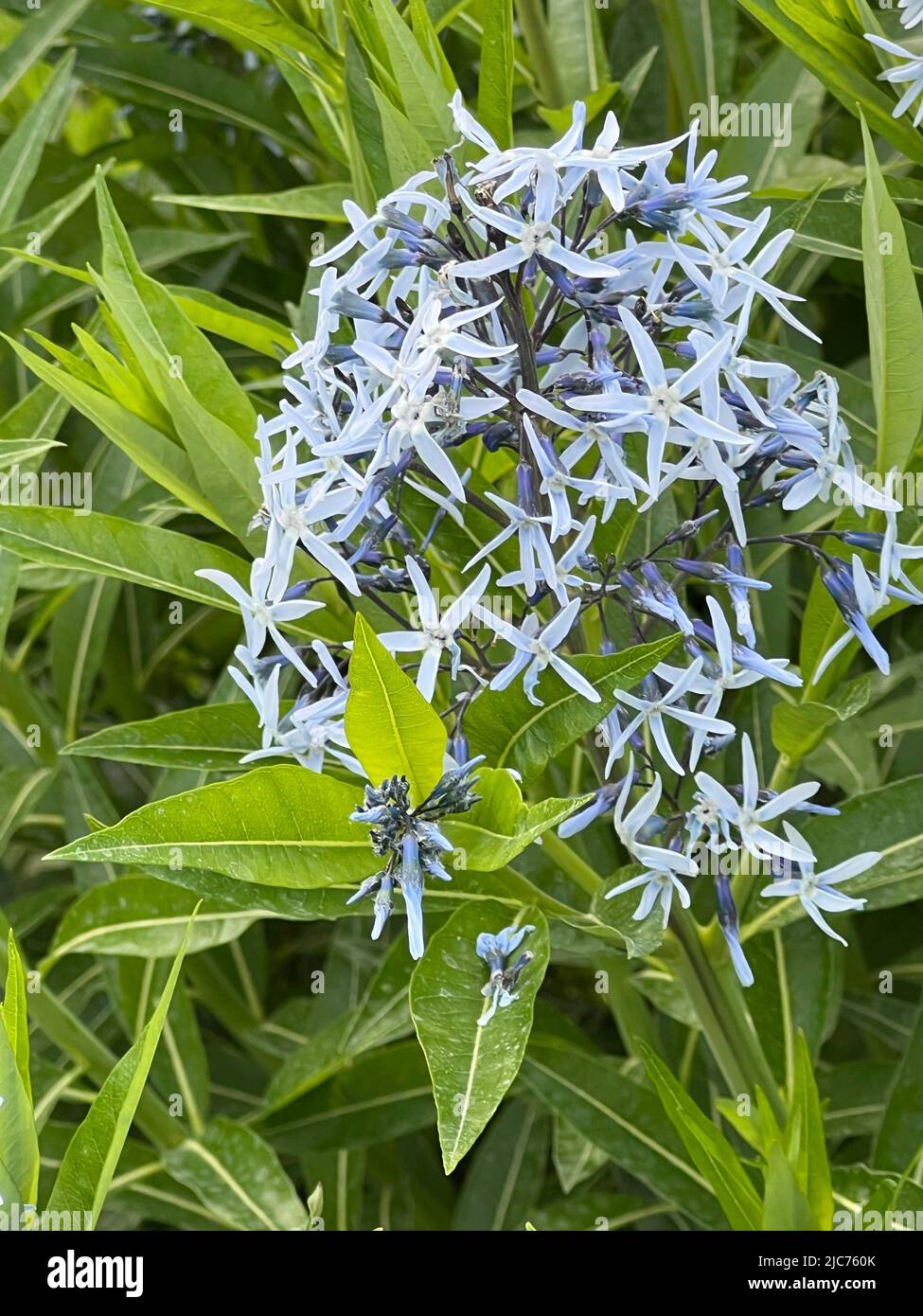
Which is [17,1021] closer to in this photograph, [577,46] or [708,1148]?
[708,1148]

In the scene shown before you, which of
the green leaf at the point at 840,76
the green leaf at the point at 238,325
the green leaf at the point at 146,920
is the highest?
Answer: the green leaf at the point at 840,76

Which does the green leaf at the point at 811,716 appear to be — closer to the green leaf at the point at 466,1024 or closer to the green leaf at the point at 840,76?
the green leaf at the point at 466,1024

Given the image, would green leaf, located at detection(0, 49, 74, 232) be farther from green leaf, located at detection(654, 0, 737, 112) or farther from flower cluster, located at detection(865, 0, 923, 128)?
flower cluster, located at detection(865, 0, 923, 128)

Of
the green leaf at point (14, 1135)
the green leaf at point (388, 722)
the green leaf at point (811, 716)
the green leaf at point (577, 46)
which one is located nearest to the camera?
the green leaf at point (388, 722)

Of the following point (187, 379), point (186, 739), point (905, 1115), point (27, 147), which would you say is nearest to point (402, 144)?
point (187, 379)

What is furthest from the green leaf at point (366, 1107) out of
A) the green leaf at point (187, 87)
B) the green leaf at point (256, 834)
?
the green leaf at point (187, 87)

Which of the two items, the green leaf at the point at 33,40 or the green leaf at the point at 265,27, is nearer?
the green leaf at the point at 265,27

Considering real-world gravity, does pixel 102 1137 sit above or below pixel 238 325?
below
